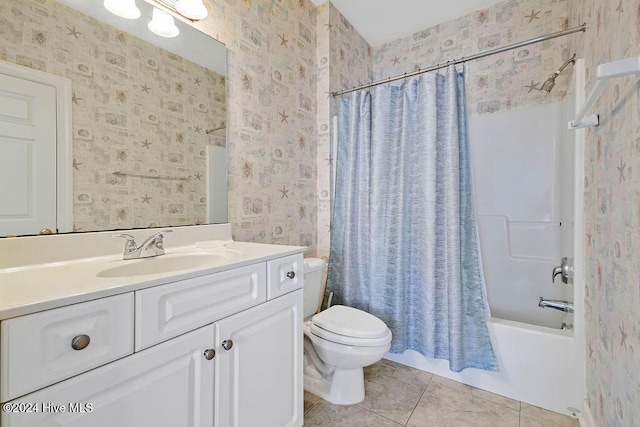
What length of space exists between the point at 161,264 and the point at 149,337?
418 millimetres

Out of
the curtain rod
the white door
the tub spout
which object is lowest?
the tub spout

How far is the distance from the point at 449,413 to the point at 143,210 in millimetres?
1741

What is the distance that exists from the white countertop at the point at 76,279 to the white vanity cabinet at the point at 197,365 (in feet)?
0.06

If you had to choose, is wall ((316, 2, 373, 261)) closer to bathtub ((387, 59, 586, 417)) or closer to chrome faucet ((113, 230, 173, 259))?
bathtub ((387, 59, 586, 417))

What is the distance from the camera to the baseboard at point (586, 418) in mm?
1198

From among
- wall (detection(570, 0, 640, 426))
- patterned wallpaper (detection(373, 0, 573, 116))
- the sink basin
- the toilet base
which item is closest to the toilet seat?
the toilet base

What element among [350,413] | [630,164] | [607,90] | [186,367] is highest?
[607,90]

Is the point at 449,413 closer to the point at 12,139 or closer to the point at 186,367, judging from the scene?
the point at 186,367

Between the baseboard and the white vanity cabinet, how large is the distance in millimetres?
1245

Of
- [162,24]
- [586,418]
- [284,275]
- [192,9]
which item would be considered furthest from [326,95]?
[586,418]

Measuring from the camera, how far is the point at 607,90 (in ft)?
3.30

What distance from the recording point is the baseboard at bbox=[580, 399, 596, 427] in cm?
120

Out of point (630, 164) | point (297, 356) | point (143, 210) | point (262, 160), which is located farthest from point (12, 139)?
point (630, 164)

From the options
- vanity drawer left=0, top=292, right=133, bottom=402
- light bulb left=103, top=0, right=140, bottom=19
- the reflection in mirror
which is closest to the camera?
vanity drawer left=0, top=292, right=133, bottom=402
